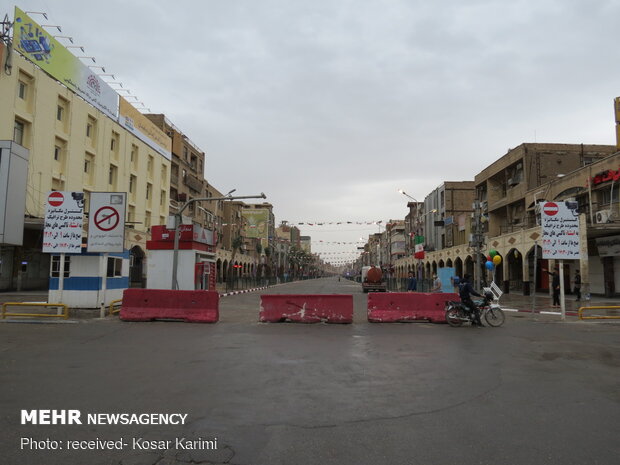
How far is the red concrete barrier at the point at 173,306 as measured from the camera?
50.4 ft

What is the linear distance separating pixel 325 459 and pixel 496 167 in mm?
48029

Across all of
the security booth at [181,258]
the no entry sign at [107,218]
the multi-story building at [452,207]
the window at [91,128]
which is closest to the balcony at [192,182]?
the window at [91,128]

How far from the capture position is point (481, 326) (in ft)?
49.5

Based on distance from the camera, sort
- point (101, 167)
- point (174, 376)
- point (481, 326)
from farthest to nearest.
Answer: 1. point (101, 167)
2. point (481, 326)
3. point (174, 376)

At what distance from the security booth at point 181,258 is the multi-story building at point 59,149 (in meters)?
12.0

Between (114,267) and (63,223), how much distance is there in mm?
→ 2553

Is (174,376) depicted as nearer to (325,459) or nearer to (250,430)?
(250,430)

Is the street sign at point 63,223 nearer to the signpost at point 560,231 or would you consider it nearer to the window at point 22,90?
the signpost at point 560,231

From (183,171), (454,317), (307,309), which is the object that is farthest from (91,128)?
(454,317)

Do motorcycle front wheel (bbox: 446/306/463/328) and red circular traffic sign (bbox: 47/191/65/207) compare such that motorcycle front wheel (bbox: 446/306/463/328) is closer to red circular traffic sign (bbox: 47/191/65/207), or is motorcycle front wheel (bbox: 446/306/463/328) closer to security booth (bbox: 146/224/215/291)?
red circular traffic sign (bbox: 47/191/65/207)

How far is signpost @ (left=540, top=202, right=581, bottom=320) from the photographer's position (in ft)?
57.0

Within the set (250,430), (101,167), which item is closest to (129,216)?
(101,167)

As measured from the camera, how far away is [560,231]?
690 inches

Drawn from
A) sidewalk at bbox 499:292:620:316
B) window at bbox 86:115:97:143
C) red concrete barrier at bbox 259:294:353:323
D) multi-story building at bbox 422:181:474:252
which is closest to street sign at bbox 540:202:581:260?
sidewalk at bbox 499:292:620:316
